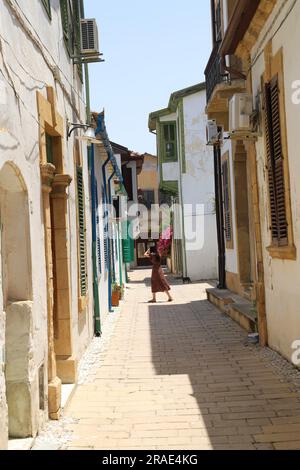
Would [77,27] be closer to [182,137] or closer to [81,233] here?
[81,233]

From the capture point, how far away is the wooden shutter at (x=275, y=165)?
22.8 feet

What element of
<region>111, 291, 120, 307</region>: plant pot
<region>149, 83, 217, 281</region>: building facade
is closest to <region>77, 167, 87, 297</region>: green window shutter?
<region>111, 291, 120, 307</region>: plant pot

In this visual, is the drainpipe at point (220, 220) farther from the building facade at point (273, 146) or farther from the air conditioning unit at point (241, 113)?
the air conditioning unit at point (241, 113)

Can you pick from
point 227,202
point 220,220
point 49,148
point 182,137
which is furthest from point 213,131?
point 182,137

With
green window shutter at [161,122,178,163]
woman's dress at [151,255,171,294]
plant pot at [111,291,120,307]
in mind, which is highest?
green window shutter at [161,122,178,163]

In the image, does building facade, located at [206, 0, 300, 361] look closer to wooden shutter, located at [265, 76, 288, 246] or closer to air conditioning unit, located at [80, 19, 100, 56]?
wooden shutter, located at [265, 76, 288, 246]

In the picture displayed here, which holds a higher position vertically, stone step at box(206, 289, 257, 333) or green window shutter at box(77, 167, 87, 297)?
green window shutter at box(77, 167, 87, 297)

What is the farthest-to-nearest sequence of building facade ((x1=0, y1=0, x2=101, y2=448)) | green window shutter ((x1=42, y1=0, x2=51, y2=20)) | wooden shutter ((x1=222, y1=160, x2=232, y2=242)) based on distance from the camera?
wooden shutter ((x1=222, y1=160, x2=232, y2=242)) → green window shutter ((x1=42, y1=0, x2=51, y2=20)) → building facade ((x1=0, y1=0, x2=101, y2=448))

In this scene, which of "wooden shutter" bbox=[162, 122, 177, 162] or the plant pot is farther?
"wooden shutter" bbox=[162, 122, 177, 162]

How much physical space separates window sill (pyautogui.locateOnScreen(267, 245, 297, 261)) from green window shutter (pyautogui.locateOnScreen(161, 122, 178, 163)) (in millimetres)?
16888

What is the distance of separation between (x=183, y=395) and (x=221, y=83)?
6.23 metres

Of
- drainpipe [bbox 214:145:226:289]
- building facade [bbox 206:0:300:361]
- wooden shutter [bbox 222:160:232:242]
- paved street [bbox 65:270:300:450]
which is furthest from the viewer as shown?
drainpipe [bbox 214:145:226:289]

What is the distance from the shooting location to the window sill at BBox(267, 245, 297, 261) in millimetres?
6473
